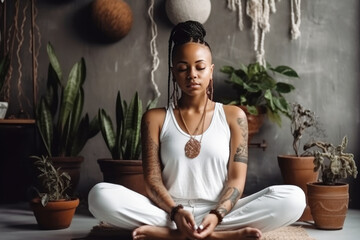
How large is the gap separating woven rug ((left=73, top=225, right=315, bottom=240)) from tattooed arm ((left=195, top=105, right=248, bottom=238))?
1.35 ft

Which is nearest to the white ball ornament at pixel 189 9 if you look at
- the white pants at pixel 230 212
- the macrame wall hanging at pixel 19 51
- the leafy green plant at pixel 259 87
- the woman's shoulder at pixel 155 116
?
the leafy green plant at pixel 259 87

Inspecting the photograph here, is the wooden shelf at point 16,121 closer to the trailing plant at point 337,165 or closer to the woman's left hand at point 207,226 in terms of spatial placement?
the woman's left hand at point 207,226

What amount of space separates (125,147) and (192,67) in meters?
1.16

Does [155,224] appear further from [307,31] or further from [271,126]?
[307,31]

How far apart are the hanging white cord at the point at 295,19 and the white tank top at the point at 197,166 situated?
157 cm

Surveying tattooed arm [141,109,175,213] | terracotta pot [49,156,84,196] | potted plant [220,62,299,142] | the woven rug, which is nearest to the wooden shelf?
terracotta pot [49,156,84,196]

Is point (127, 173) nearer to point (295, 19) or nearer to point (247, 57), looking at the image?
point (247, 57)

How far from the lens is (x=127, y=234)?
8.59 feet

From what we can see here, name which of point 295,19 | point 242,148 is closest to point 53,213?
point 242,148

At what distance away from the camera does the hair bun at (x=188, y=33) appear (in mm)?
2375

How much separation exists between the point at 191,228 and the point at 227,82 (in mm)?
1745

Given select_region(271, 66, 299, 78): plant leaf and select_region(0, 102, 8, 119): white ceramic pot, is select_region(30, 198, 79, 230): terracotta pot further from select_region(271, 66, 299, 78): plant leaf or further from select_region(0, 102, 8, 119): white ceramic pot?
select_region(271, 66, 299, 78): plant leaf

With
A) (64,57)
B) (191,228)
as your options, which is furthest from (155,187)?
(64,57)

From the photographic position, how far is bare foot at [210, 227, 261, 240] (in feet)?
6.93
